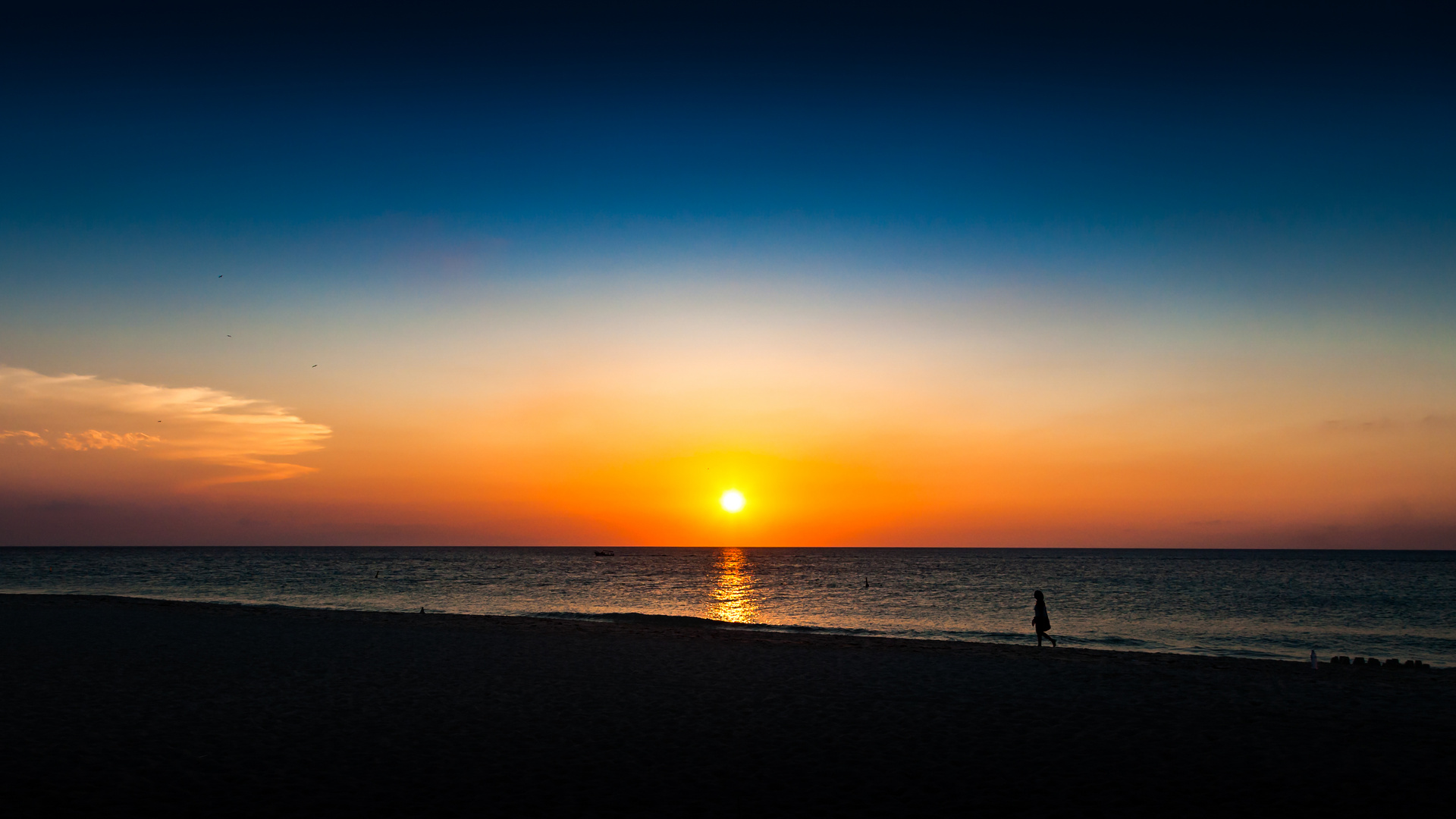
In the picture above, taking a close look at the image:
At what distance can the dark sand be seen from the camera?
9938 millimetres

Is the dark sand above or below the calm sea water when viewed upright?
above

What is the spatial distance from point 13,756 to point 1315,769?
17941 millimetres

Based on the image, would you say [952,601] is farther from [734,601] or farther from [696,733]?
[696,733]

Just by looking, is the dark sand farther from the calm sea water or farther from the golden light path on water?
the golden light path on water

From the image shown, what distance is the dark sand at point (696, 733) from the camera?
9938 millimetres

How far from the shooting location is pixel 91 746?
38.4 ft

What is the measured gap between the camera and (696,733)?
1345 cm

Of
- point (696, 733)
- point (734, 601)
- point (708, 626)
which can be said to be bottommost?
point (734, 601)

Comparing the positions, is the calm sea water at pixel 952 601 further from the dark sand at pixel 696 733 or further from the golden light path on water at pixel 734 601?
the dark sand at pixel 696 733

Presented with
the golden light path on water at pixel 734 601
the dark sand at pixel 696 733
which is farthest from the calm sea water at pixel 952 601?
the dark sand at pixel 696 733

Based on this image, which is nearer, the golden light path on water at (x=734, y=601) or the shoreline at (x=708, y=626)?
the shoreline at (x=708, y=626)

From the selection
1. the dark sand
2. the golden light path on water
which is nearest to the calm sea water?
the golden light path on water

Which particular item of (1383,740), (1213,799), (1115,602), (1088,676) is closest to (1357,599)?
(1115,602)

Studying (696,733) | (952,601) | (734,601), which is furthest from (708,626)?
(952,601)
